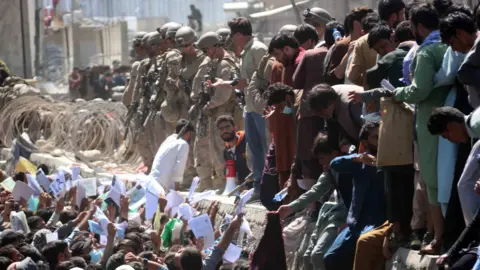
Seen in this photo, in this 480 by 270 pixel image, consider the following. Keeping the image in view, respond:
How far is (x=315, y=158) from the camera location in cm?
1251

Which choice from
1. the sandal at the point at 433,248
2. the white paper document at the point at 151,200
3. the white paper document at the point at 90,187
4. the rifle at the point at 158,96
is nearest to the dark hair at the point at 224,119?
the white paper document at the point at 151,200

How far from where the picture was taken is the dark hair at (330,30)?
13.1 metres

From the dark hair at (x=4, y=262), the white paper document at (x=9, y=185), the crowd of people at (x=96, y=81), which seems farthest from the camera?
the crowd of people at (x=96, y=81)

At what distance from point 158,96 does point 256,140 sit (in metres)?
4.44

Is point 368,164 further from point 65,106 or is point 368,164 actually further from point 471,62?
point 65,106

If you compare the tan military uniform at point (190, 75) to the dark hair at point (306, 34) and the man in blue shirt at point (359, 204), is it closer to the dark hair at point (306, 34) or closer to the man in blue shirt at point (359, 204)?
the dark hair at point (306, 34)

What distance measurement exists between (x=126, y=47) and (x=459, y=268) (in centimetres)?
2463

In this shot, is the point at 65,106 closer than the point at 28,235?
No

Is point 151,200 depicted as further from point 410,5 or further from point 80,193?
point 410,5

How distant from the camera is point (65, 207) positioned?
17.3 meters

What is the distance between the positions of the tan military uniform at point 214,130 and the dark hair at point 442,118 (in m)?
7.00

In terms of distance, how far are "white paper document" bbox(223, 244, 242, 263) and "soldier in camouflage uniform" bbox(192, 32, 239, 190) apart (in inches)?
182

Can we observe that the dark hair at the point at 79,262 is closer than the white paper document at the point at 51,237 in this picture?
Yes

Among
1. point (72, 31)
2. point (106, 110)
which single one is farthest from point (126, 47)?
point (106, 110)
